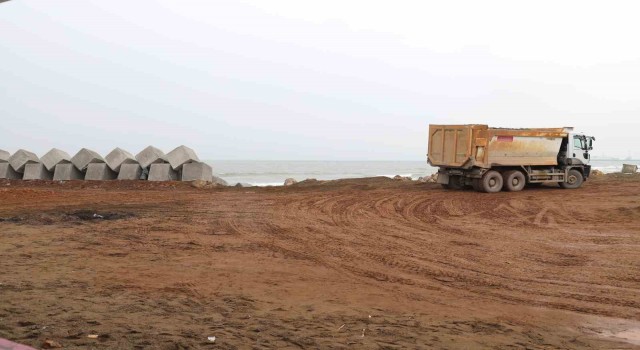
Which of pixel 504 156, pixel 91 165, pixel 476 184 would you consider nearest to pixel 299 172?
pixel 91 165

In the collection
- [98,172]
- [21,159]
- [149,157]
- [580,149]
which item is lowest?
[98,172]

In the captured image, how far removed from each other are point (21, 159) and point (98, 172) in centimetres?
427

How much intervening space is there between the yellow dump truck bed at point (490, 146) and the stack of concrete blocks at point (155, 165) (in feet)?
36.4

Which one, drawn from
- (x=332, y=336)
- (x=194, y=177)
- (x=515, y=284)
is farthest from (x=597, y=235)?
(x=194, y=177)

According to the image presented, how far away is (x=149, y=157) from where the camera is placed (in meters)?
24.8

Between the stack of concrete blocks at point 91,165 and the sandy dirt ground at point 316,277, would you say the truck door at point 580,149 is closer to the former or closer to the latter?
the sandy dirt ground at point 316,277

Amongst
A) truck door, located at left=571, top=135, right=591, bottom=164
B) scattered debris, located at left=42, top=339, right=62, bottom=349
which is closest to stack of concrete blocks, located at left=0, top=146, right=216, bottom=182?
truck door, located at left=571, top=135, right=591, bottom=164

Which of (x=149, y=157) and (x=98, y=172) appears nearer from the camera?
(x=98, y=172)

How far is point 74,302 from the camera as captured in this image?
6.15 m

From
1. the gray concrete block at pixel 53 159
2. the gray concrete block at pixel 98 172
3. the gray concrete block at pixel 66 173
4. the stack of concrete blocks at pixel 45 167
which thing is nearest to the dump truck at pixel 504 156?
the gray concrete block at pixel 98 172

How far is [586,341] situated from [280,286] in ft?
11.9

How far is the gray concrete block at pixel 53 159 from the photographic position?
997 inches

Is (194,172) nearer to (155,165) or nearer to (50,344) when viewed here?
(155,165)

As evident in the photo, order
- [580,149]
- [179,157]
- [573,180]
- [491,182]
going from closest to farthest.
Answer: [491,182]
[580,149]
[573,180]
[179,157]
